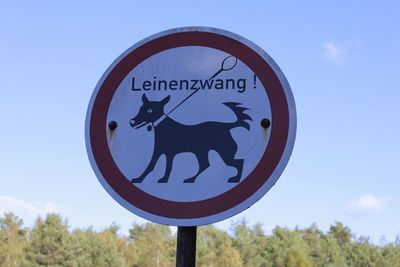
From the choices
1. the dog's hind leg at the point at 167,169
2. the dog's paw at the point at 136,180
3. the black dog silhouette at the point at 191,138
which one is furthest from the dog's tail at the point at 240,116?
the dog's paw at the point at 136,180

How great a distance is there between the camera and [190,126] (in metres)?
2.05

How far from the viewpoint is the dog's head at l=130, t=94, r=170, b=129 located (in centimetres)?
208

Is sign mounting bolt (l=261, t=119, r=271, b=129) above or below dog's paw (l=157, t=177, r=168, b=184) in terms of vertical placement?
Answer: above

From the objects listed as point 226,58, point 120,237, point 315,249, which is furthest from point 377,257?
point 226,58

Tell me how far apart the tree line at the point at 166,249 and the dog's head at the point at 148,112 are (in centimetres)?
4387

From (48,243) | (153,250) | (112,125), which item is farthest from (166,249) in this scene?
(112,125)

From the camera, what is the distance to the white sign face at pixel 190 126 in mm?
1937

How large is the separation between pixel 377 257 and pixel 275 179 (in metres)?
50.4

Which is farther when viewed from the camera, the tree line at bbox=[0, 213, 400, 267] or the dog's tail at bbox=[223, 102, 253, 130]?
the tree line at bbox=[0, 213, 400, 267]

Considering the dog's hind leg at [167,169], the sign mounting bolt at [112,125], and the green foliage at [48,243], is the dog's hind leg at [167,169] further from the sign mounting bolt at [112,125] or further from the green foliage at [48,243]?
the green foliage at [48,243]

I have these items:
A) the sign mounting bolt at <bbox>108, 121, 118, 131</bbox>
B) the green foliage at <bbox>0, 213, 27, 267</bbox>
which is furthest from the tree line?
the sign mounting bolt at <bbox>108, 121, 118, 131</bbox>

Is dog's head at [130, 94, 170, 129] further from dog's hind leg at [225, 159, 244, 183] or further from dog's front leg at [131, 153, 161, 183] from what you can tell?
dog's hind leg at [225, 159, 244, 183]

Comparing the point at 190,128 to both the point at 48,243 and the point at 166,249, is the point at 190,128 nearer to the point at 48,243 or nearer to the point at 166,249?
the point at 48,243

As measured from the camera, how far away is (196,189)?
195cm
